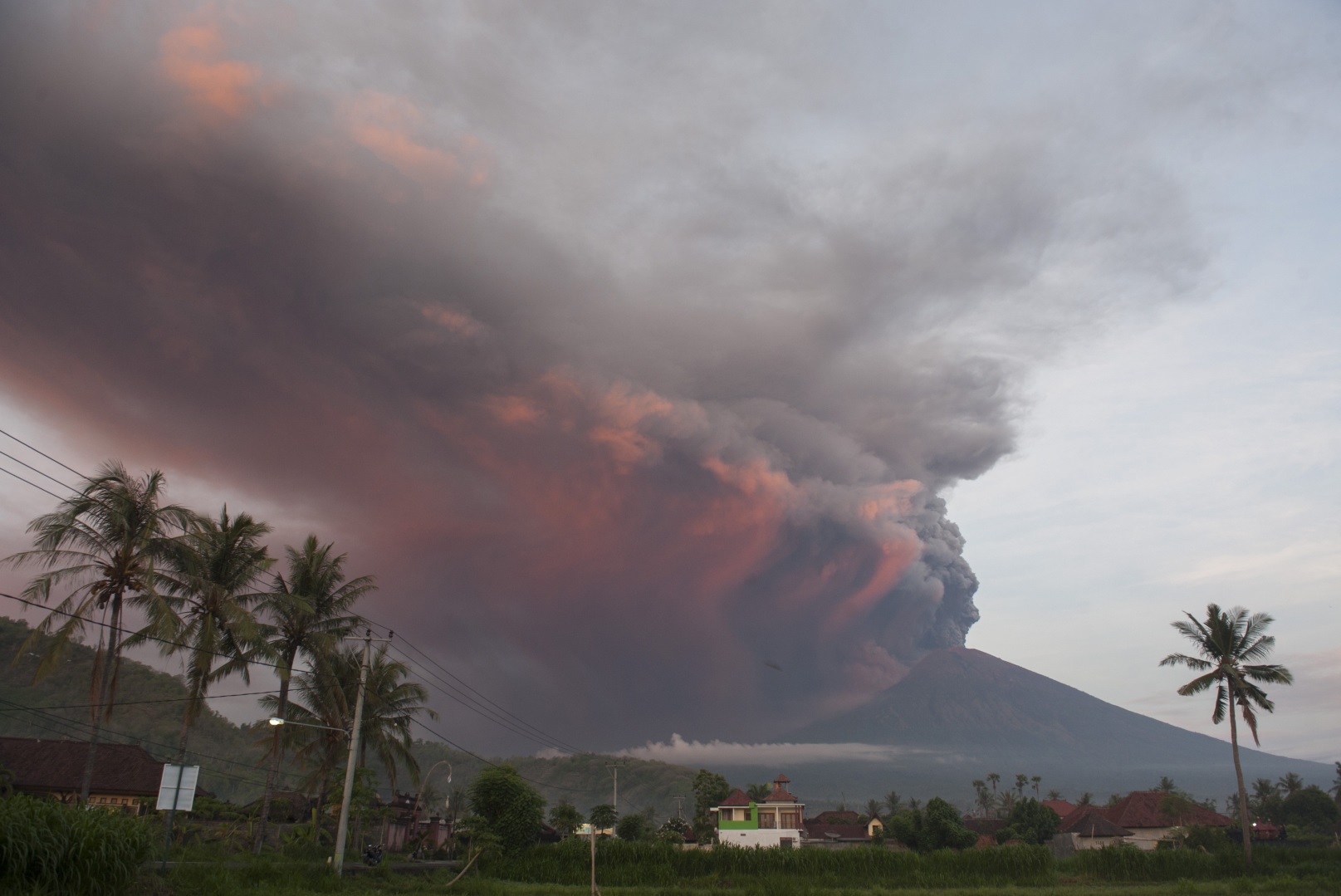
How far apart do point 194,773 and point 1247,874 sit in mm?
56528

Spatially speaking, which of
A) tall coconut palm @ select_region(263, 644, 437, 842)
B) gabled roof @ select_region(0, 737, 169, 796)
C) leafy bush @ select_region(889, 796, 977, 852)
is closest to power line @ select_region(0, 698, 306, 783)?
gabled roof @ select_region(0, 737, 169, 796)

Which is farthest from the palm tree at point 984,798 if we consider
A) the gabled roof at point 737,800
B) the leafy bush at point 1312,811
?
the gabled roof at point 737,800

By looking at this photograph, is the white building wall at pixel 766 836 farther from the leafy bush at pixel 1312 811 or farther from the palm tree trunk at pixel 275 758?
the leafy bush at pixel 1312 811

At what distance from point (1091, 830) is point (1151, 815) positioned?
27.3 ft

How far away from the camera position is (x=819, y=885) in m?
43.2

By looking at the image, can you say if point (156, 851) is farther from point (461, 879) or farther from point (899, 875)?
point (899, 875)

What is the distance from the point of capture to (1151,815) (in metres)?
82.6

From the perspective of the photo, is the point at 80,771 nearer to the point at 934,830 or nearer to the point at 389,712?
the point at 389,712

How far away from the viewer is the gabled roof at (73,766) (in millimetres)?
49906

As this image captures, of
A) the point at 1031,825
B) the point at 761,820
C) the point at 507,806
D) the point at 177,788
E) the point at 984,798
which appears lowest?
the point at 984,798

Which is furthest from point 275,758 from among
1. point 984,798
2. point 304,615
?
point 984,798

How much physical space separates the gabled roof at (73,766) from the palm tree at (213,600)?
69.8 ft

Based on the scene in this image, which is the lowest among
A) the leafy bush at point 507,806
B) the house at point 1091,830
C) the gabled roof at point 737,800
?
the house at point 1091,830

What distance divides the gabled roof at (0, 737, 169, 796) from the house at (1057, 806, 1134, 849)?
77523 millimetres
